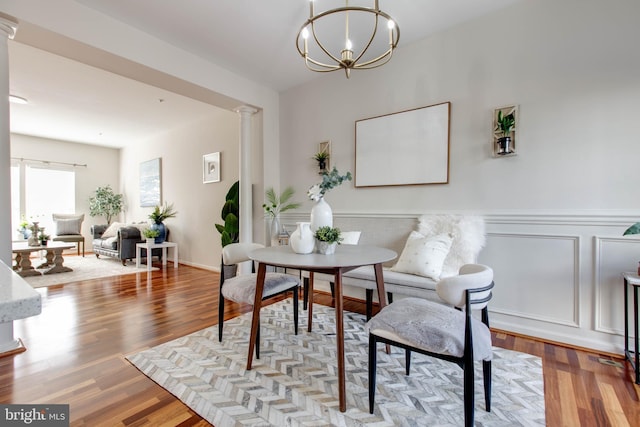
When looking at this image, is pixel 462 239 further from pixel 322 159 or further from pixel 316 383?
pixel 322 159

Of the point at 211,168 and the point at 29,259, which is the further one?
the point at 211,168

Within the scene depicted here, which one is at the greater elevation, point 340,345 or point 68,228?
point 68,228

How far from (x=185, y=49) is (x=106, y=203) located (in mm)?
5821

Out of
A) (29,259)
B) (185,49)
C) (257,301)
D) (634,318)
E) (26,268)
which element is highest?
(185,49)

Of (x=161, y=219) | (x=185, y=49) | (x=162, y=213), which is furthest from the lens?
(x=162, y=213)

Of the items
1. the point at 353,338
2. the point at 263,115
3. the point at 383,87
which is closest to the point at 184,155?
the point at 263,115

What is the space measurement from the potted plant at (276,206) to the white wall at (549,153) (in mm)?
1688

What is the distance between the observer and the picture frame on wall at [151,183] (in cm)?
620

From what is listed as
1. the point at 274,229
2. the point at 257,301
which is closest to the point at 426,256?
the point at 257,301

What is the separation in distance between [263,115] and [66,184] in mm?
5978

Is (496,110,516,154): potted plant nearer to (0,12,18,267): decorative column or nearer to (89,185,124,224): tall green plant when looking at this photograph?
(0,12,18,267): decorative column

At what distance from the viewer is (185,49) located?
9.97 feet

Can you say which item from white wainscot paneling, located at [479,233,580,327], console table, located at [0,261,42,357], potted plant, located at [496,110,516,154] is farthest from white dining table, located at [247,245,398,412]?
potted plant, located at [496,110,516,154]

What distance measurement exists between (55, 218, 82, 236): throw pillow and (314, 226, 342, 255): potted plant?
6934 mm
